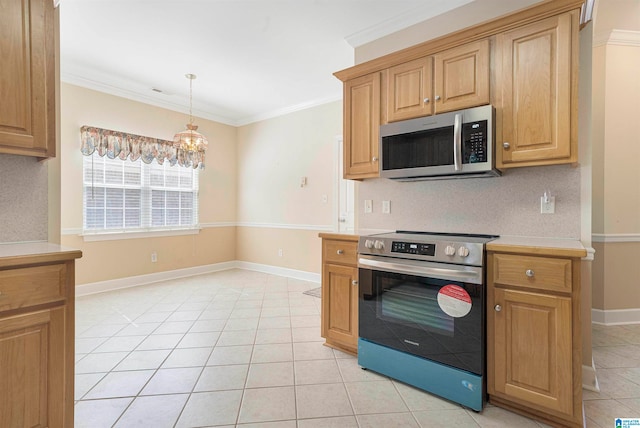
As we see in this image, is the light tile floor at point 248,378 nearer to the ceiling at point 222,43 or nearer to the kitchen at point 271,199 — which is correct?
the kitchen at point 271,199

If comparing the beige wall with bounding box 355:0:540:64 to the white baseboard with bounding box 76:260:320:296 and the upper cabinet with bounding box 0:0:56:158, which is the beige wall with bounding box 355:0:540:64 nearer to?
the upper cabinet with bounding box 0:0:56:158

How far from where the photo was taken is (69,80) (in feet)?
12.9

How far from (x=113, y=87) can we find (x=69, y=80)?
48 cm

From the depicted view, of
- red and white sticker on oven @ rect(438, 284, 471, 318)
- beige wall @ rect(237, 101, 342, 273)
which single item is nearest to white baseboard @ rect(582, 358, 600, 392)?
red and white sticker on oven @ rect(438, 284, 471, 318)

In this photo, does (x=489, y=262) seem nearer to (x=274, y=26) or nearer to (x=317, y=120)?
(x=274, y=26)

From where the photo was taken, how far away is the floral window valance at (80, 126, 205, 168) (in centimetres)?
402

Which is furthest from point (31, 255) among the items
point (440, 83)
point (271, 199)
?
point (271, 199)

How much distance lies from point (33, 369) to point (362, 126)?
8.22 ft

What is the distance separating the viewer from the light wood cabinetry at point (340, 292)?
2.43 m

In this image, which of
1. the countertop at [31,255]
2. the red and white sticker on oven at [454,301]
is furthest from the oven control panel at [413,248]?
the countertop at [31,255]

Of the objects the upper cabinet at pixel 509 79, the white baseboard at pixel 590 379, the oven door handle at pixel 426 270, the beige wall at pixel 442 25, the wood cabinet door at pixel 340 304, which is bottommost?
the white baseboard at pixel 590 379

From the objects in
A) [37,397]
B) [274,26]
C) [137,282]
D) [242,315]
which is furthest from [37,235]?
[137,282]

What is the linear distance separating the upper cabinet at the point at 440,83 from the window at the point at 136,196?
3902 millimetres

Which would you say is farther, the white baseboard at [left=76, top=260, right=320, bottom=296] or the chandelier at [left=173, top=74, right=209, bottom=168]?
the white baseboard at [left=76, top=260, right=320, bottom=296]
